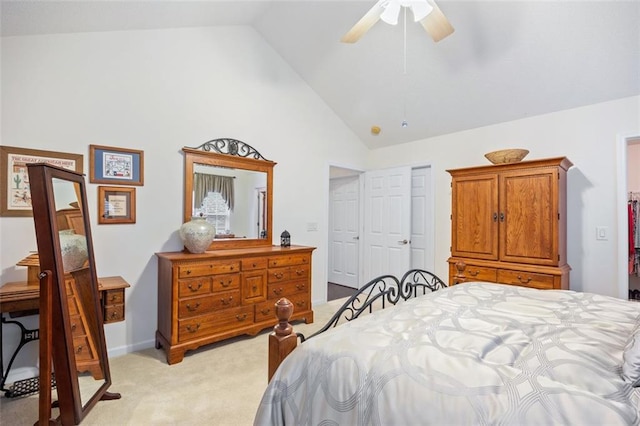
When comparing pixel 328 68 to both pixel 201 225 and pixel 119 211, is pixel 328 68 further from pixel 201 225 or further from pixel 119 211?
pixel 119 211

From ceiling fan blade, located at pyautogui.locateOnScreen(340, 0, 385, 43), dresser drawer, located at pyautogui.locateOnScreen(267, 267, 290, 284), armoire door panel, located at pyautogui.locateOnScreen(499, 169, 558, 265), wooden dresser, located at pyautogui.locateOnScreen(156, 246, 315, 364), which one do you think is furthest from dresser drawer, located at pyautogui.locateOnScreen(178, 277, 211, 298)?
armoire door panel, located at pyautogui.locateOnScreen(499, 169, 558, 265)

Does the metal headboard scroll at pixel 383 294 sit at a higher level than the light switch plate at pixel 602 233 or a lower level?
lower

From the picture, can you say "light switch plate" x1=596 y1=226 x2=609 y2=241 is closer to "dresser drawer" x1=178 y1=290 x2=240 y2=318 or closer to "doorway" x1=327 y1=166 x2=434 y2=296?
"doorway" x1=327 y1=166 x2=434 y2=296

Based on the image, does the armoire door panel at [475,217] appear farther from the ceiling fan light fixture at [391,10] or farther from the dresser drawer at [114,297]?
the dresser drawer at [114,297]

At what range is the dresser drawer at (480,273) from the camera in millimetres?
3166

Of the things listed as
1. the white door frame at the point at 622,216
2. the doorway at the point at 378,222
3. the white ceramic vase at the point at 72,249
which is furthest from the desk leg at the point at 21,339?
the white door frame at the point at 622,216

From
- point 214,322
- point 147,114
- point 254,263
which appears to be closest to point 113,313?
point 214,322

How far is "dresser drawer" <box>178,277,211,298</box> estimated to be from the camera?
2.64 metres

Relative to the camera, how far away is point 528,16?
8.43 feet

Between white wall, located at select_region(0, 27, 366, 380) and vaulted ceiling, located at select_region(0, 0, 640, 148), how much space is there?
6.8 inches

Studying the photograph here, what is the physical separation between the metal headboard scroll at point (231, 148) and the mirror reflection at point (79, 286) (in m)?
1.43

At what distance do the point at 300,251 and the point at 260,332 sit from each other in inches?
37.6

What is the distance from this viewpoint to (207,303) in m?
2.79

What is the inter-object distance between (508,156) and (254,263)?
2843mm
